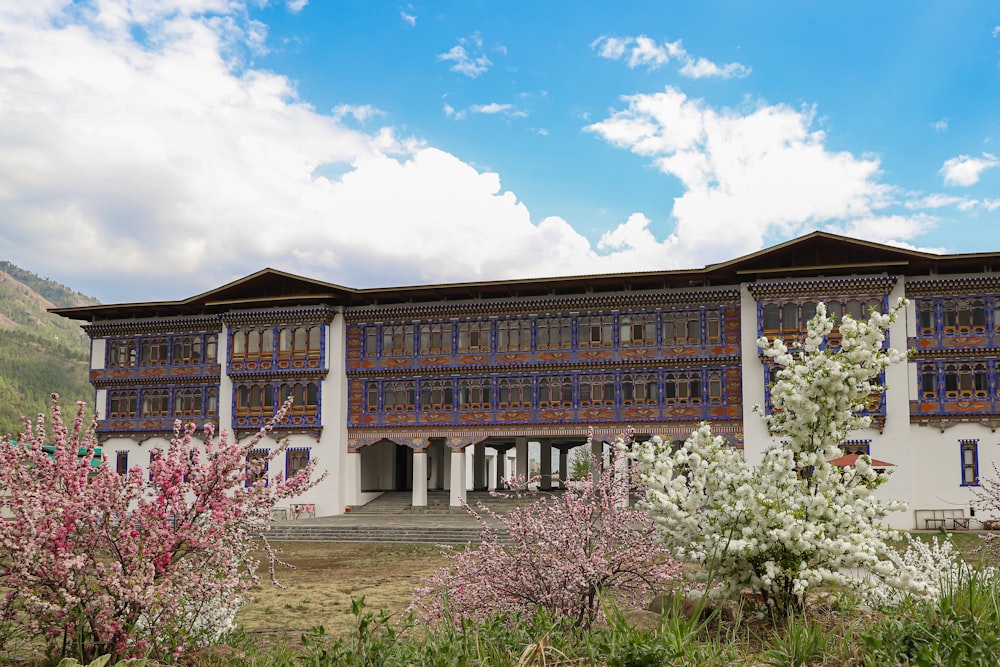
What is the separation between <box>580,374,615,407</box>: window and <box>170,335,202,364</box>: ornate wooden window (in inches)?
739

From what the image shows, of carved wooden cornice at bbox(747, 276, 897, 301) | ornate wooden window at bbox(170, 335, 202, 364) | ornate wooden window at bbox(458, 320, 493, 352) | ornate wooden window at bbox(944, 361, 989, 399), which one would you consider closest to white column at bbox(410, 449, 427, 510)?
ornate wooden window at bbox(458, 320, 493, 352)

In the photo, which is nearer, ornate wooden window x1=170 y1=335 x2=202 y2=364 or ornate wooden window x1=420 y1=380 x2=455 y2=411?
Result: ornate wooden window x1=420 y1=380 x2=455 y2=411

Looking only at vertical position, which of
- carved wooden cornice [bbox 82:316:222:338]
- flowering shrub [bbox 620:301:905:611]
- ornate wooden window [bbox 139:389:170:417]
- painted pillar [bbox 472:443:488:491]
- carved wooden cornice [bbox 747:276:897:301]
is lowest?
painted pillar [bbox 472:443:488:491]

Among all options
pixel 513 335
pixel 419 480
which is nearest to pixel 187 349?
pixel 419 480

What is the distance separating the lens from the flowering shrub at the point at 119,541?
7.93 meters

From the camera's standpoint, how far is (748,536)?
29.2 feet

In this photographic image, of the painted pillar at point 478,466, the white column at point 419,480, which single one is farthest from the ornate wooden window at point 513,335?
the painted pillar at point 478,466

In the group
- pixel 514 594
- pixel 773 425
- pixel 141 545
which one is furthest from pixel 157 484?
pixel 773 425

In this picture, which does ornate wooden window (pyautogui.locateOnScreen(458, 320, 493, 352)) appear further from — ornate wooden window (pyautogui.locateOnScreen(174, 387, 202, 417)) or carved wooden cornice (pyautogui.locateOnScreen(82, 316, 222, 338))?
ornate wooden window (pyautogui.locateOnScreen(174, 387, 202, 417))

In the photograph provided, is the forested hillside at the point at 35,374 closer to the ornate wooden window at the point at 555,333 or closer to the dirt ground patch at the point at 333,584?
the ornate wooden window at the point at 555,333

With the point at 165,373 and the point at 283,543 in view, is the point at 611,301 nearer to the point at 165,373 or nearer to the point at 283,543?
the point at 283,543

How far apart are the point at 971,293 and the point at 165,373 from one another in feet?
118

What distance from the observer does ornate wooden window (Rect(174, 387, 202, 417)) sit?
4394 cm

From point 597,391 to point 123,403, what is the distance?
2363cm
